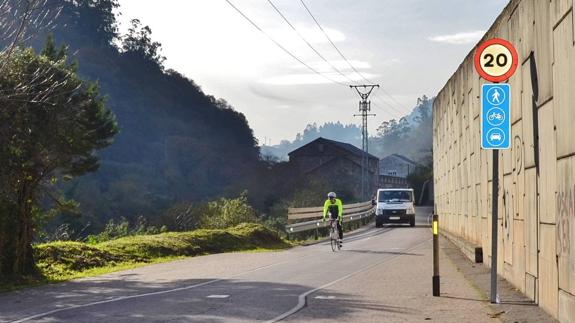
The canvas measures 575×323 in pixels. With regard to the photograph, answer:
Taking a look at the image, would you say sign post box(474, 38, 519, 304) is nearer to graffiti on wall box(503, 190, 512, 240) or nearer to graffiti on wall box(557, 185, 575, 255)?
graffiti on wall box(503, 190, 512, 240)

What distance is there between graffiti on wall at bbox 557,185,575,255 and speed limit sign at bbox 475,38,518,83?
99.6 inches

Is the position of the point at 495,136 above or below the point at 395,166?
below

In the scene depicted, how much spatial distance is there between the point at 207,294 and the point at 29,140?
5449mm

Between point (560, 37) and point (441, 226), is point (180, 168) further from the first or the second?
point (560, 37)

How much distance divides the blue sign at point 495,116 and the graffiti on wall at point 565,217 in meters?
2.20

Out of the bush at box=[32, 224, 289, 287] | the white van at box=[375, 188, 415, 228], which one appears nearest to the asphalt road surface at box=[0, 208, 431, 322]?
the bush at box=[32, 224, 289, 287]

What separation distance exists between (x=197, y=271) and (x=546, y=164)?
30.0 feet

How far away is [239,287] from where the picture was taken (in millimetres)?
12898

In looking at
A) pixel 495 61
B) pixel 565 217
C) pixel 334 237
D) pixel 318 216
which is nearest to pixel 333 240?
pixel 334 237

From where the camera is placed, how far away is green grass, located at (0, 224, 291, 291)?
16.2 m

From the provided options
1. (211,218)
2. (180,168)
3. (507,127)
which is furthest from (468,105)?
(180,168)

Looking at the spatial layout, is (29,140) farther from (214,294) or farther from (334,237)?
(334,237)

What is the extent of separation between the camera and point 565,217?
7957 mm

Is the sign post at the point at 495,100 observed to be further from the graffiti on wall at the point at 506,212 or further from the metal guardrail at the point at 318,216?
the metal guardrail at the point at 318,216
